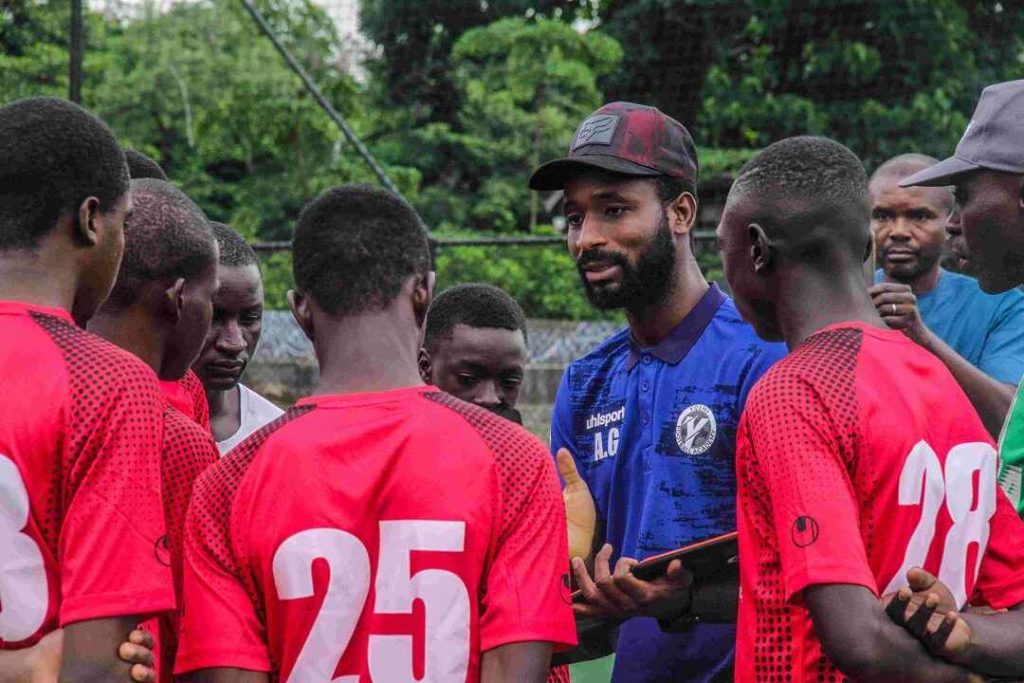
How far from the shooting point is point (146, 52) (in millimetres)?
20578

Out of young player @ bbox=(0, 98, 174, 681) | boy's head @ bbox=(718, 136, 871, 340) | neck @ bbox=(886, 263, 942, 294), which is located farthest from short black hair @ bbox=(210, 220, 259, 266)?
neck @ bbox=(886, 263, 942, 294)

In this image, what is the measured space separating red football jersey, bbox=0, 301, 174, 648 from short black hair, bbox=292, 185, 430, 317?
37 centimetres

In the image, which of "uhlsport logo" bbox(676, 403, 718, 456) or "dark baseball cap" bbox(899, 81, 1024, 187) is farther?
"uhlsport logo" bbox(676, 403, 718, 456)

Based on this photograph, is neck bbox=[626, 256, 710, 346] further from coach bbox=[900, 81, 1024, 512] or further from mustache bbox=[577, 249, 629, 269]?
coach bbox=[900, 81, 1024, 512]

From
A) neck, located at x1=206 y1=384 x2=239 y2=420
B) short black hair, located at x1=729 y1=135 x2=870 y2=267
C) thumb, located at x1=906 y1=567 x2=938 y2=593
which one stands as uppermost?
short black hair, located at x1=729 y1=135 x2=870 y2=267

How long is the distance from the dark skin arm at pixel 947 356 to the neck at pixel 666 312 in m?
0.49

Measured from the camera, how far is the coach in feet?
9.15

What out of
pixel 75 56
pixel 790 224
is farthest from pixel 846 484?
pixel 75 56

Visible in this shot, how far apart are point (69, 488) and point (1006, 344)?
3143 millimetres

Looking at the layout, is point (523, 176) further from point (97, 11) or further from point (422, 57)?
point (97, 11)

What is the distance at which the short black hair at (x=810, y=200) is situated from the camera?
7.79 ft

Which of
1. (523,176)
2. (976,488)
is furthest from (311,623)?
(523,176)

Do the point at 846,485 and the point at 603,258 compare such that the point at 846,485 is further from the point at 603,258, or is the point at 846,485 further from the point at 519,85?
the point at 519,85

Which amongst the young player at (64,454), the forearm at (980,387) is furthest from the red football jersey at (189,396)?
the forearm at (980,387)
